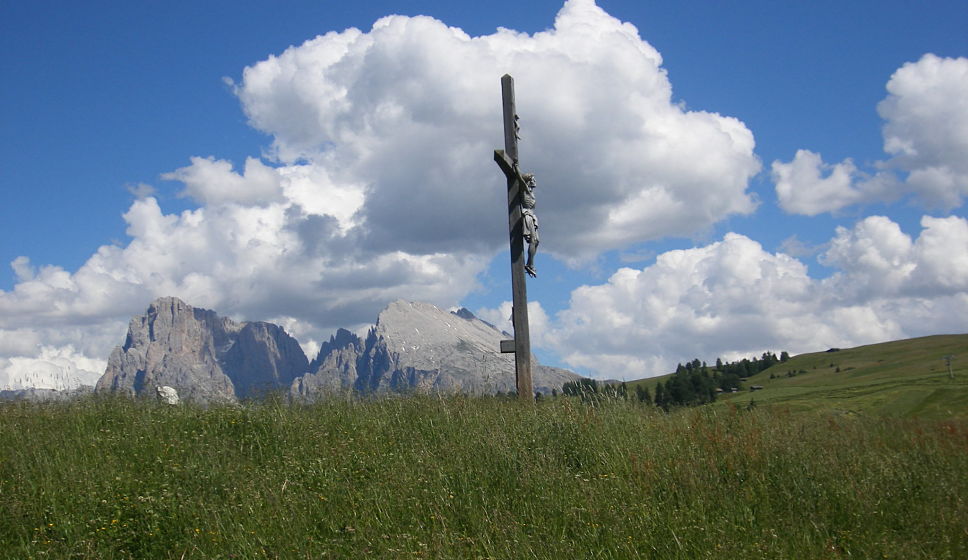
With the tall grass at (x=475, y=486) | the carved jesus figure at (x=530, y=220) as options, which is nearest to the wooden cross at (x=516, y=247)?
the carved jesus figure at (x=530, y=220)

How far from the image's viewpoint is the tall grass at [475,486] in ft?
21.6

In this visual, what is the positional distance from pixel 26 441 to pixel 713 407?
28.8ft

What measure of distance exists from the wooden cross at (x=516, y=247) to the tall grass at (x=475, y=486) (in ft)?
9.05

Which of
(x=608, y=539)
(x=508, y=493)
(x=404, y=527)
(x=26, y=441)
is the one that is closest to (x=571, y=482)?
(x=508, y=493)

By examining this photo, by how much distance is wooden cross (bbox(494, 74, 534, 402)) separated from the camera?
12828 millimetres

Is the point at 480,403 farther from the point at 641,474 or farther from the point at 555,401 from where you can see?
the point at 641,474

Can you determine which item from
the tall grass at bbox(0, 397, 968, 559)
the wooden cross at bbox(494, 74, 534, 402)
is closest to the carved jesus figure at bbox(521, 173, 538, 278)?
the wooden cross at bbox(494, 74, 534, 402)

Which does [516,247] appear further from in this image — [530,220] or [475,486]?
[475,486]

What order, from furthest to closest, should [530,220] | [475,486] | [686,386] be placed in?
[686,386], [530,220], [475,486]

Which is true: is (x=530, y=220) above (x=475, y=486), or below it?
above

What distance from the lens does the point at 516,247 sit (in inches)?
531

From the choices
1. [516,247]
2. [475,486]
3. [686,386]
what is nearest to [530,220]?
[516,247]

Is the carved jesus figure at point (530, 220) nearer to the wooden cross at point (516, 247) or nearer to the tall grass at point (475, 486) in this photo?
the wooden cross at point (516, 247)

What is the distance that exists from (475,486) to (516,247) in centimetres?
641
